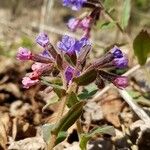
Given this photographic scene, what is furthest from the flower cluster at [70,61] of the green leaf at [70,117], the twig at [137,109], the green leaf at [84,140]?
the twig at [137,109]

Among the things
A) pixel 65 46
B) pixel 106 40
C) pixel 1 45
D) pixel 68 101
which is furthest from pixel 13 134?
pixel 106 40

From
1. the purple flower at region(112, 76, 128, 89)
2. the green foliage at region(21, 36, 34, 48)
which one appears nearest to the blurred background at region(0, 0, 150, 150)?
the green foliage at region(21, 36, 34, 48)

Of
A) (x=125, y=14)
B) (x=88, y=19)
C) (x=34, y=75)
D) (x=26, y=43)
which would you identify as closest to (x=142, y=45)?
(x=125, y=14)

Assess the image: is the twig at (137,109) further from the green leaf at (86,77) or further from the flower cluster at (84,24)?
the green leaf at (86,77)

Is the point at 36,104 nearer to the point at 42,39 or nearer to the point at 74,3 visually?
the point at 74,3

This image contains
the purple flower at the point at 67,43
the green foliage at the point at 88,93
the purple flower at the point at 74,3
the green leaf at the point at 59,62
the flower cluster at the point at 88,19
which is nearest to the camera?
the purple flower at the point at 67,43

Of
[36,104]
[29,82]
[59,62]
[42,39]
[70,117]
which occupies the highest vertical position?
[42,39]

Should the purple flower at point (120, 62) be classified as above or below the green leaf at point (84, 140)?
above

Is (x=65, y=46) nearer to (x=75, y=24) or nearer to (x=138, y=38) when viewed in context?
(x=138, y=38)
